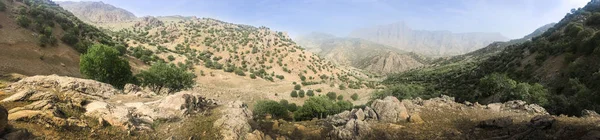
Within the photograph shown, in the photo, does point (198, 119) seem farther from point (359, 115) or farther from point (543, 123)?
point (543, 123)

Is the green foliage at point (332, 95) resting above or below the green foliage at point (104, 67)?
below

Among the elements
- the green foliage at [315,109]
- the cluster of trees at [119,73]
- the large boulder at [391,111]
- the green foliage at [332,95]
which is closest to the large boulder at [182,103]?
the large boulder at [391,111]

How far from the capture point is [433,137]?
17.5 metres

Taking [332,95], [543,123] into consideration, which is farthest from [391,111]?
[332,95]

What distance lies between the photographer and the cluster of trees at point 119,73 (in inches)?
1022

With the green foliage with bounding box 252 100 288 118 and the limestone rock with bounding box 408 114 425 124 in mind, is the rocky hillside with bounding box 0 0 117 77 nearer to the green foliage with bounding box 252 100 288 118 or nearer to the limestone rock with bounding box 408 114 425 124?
the green foliage with bounding box 252 100 288 118

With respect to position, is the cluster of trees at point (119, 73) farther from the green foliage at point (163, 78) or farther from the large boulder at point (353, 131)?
the large boulder at point (353, 131)

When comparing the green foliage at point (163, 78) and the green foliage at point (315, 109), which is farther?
the green foliage at point (315, 109)

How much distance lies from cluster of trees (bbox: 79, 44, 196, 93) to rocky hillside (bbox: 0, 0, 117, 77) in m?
9.20

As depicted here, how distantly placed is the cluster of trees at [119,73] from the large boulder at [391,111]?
21615 millimetres

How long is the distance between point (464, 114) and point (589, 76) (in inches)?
1139

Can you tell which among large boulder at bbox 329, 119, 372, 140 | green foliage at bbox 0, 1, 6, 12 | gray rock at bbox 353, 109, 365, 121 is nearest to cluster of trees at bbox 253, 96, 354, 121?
gray rock at bbox 353, 109, 365, 121

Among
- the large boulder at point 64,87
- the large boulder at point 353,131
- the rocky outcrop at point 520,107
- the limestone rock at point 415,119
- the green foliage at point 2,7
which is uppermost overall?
the green foliage at point 2,7

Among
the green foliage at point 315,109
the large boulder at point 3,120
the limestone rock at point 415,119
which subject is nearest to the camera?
the large boulder at point 3,120
